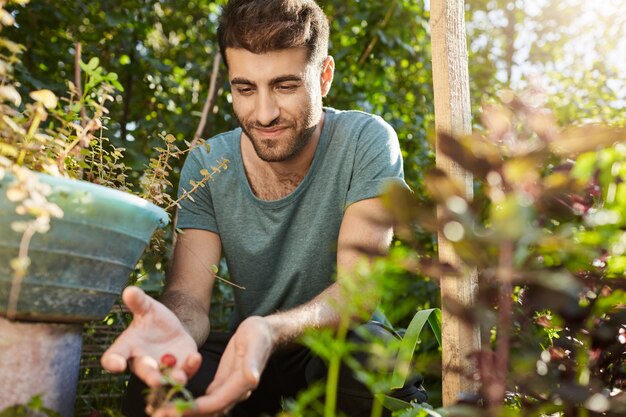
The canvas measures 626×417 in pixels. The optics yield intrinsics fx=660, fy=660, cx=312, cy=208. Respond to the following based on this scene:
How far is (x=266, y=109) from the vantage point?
2.32 metres

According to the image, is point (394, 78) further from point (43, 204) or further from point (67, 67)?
point (43, 204)

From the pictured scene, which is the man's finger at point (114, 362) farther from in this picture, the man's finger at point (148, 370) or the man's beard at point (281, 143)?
the man's beard at point (281, 143)

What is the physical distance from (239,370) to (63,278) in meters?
0.40

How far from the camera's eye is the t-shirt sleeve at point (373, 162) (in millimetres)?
2271

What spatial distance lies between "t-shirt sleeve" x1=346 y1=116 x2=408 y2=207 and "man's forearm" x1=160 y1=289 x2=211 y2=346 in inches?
24.5

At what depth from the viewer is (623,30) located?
4.96 m

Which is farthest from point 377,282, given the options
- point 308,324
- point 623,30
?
point 623,30

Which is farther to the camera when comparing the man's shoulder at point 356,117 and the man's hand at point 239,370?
the man's shoulder at point 356,117

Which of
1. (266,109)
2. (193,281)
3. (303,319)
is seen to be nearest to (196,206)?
(193,281)

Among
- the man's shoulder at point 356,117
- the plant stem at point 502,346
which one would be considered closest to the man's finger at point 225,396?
the plant stem at point 502,346

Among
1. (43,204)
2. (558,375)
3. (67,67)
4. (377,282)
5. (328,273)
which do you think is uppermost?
(67,67)

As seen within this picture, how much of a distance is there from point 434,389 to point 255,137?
1.66m

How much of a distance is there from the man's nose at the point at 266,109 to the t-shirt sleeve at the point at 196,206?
1.16 ft

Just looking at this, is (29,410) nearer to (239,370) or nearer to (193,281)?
(239,370)
